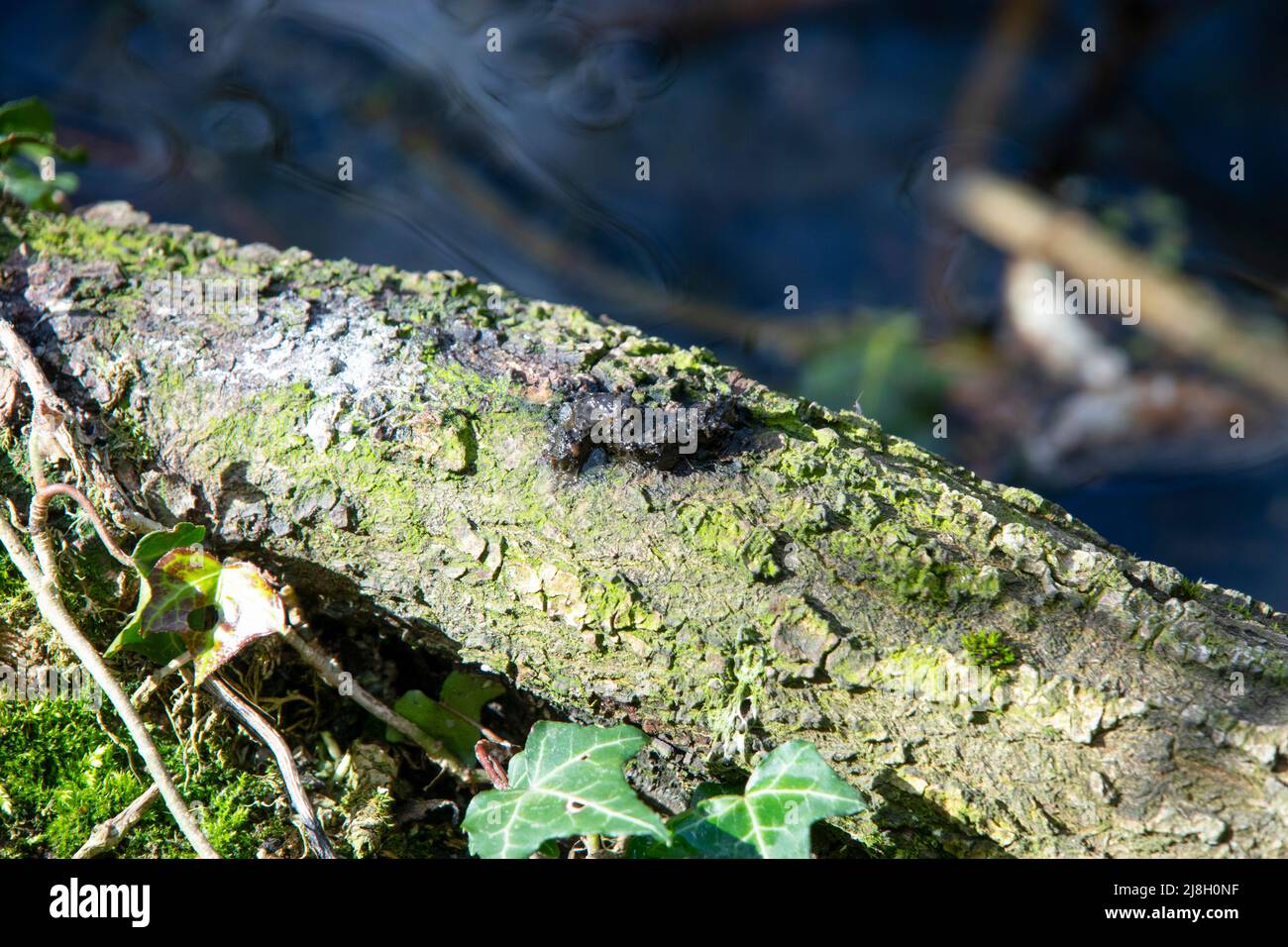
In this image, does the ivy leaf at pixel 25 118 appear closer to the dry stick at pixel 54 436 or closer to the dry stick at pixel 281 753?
the dry stick at pixel 54 436

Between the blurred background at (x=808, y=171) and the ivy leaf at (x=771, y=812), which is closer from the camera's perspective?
the ivy leaf at (x=771, y=812)

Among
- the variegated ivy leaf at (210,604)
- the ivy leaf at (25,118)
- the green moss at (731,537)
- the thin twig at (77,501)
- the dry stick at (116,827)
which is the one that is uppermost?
the ivy leaf at (25,118)

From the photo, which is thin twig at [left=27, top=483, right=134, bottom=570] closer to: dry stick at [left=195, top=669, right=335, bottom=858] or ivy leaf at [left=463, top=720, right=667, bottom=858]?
dry stick at [left=195, top=669, right=335, bottom=858]

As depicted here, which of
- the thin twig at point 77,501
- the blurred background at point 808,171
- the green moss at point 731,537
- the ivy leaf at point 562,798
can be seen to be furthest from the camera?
the blurred background at point 808,171

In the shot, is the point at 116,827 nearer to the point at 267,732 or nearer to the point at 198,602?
the point at 267,732

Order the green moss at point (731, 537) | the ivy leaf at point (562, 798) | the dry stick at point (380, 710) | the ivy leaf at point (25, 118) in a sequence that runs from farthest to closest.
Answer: the ivy leaf at point (25, 118), the dry stick at point (380, 710), the green moss at point (731, 537), the ivy leaf at point (562, 798)

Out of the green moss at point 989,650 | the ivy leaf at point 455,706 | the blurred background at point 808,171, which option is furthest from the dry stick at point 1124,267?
the ivy leaf at point 455,706
